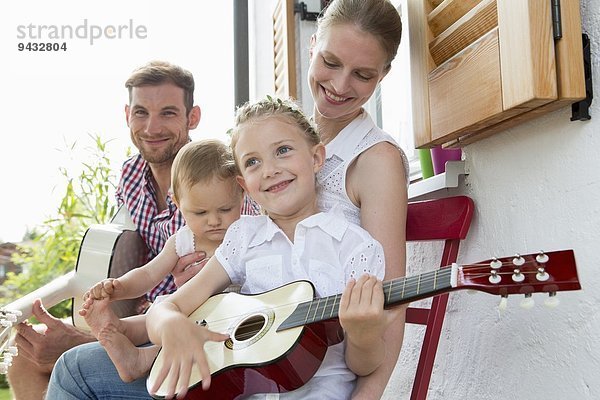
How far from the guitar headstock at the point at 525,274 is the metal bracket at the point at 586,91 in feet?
0.97

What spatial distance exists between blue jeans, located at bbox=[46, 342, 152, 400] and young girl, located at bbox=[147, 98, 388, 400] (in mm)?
232

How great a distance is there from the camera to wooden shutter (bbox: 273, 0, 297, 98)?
289 cm

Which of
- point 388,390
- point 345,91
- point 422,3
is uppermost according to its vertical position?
point 422,3

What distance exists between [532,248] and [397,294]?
1.10 feet

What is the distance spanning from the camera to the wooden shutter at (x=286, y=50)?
9.48 ft

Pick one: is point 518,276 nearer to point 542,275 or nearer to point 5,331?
point 542,275

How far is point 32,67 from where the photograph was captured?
4.54 m

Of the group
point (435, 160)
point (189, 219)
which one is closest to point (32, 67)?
point (189, 219)

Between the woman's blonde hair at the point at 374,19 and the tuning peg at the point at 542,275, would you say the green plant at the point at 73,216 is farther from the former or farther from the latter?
the tuning peg at the point at 542,275

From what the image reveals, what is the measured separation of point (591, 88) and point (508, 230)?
35 centimetres

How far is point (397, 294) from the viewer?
1.07 meters

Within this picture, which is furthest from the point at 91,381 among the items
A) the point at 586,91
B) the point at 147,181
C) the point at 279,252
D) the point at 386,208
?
the point at 586,91

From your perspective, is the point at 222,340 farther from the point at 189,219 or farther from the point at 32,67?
the point at 32,67

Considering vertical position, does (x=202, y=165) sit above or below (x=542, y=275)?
above
